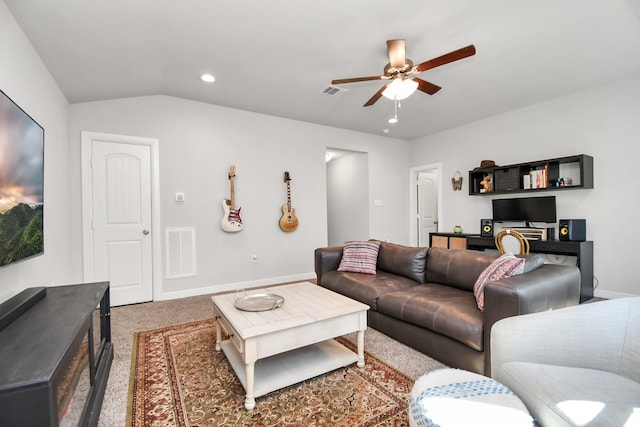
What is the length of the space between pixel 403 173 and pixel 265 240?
3.26 m

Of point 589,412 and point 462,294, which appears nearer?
point 589,412

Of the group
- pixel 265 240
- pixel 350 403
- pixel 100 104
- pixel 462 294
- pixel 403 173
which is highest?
pixel 100 104

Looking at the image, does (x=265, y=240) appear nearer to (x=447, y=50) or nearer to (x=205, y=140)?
(x=205, y=140)

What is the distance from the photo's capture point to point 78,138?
3.31 m

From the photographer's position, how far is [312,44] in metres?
2.60

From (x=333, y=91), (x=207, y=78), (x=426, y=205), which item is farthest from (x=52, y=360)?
(x=426, y=205)

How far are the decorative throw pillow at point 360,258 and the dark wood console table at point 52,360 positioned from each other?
2.19 meters

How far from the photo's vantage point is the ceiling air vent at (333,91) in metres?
3.51

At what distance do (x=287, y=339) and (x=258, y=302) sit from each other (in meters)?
0.48

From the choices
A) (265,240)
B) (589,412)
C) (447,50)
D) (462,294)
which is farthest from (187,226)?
(589,412)

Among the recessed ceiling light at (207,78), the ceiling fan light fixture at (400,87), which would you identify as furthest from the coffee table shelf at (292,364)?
the recessed ceiling light at (207,78)

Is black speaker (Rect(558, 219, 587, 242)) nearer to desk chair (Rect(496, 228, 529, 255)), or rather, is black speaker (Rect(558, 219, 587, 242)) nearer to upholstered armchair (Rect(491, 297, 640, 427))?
desk chair (Rect(496, 228, 529, 255))

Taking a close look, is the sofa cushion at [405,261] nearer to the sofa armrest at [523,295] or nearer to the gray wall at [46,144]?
the sofa armrest at [523,295]

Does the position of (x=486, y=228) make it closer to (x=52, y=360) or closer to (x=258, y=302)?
(x=258, y=302)
